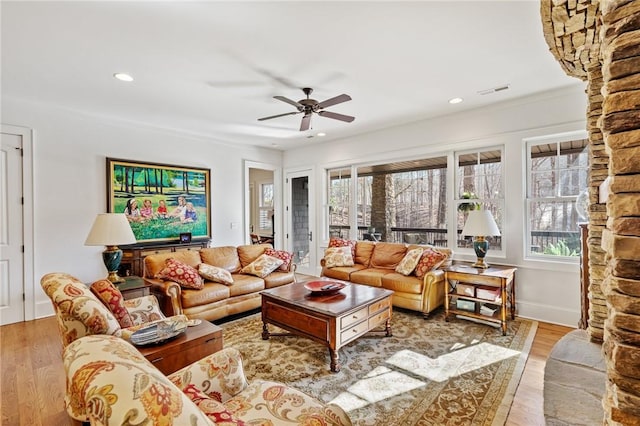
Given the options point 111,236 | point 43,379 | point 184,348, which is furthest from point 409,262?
point 43,379

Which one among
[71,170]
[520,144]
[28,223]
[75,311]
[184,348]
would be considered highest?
[520,144]

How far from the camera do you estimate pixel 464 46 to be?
2541 mm

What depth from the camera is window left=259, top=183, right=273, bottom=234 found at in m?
8.48

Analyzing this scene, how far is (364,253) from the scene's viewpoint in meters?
4.78

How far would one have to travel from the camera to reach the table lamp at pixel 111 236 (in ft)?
9.58

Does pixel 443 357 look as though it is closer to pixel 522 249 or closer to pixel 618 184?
pixel 522 249

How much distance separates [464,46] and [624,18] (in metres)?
2.11

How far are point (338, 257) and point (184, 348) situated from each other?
9.75 feet

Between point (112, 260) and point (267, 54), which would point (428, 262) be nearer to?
point (267, 54)

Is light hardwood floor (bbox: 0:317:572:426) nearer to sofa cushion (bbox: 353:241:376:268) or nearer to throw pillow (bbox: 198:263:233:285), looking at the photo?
throw pillow (bbox: 198:263:233:285)

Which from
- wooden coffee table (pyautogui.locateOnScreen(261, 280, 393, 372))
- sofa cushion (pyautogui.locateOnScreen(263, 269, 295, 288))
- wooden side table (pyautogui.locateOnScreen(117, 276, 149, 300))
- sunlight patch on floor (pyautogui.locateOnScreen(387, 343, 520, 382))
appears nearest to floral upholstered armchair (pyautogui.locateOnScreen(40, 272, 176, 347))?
wooden side table (pyautogui.locateOnScreen(117, 276, 149, 300))

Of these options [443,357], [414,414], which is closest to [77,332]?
[414,414]

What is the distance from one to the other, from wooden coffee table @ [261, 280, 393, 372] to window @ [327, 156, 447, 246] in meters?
2.10

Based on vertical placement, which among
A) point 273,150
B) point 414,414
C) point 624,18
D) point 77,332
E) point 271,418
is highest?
point 273,150
